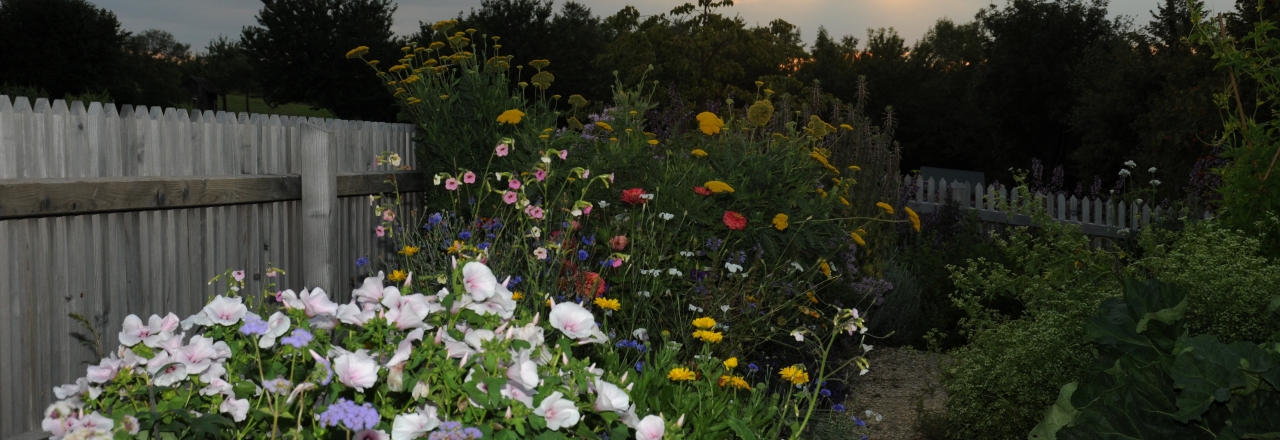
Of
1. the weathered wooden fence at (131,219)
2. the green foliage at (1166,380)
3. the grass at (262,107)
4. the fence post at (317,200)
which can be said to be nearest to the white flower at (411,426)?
the green foliage at (1166,380)

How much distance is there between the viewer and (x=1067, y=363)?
359cm

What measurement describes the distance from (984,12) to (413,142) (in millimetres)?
25887

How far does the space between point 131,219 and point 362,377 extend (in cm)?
263

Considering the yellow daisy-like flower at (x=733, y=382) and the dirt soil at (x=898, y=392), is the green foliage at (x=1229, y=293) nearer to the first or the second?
→ the dirt soil at (x=898, y=392)

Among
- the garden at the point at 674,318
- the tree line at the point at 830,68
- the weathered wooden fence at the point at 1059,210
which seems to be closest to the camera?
the garden at the point at 674,318

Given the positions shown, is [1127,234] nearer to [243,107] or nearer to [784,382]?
[784,382]

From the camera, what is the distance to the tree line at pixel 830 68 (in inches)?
782

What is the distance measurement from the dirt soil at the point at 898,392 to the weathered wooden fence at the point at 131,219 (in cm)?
287

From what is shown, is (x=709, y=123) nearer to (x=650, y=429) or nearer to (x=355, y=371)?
(x=650, y=429)

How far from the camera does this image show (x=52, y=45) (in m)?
32.8

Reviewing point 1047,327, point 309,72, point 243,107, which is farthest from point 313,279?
point 243,107

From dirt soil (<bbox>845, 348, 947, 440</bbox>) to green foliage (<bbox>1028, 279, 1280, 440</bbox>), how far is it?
142 centimetres

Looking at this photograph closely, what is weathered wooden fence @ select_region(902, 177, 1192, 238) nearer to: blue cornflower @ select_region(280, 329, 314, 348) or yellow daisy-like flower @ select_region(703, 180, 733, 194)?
yellow daisy-like flower @ select_region(703, 180, 733, 194)

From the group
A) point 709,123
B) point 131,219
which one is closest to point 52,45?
point 131,219
